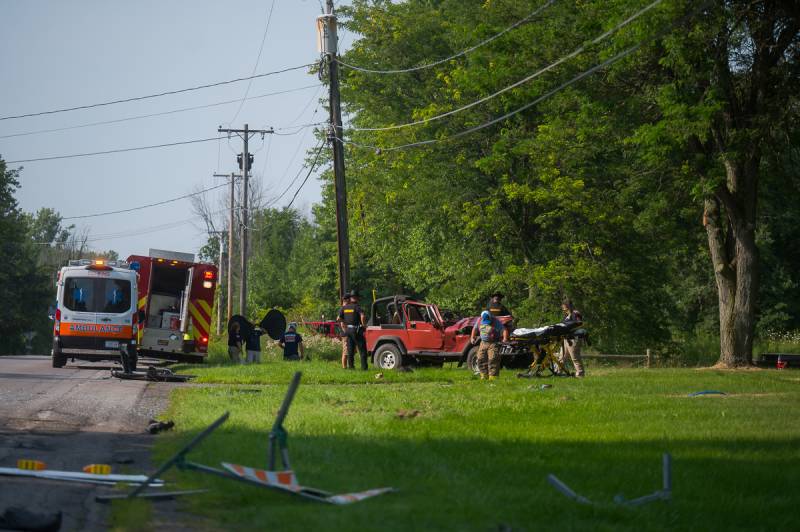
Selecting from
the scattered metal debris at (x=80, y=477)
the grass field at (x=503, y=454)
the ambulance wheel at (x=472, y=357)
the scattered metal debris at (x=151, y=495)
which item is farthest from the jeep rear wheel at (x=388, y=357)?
the scattered metal debris at (x=151, y=495)

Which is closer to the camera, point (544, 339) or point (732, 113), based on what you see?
point (544, 339)

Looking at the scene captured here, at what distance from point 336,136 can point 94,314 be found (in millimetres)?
8954

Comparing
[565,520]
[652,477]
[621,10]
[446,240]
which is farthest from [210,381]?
[446,240]

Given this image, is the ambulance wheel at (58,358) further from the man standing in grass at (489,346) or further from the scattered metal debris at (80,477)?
the scattered metal debris at (80,477)

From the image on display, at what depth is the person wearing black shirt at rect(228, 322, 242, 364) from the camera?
1276 inches

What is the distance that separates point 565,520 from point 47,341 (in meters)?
94.5

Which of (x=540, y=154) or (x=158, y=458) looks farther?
(x=540, y=154)

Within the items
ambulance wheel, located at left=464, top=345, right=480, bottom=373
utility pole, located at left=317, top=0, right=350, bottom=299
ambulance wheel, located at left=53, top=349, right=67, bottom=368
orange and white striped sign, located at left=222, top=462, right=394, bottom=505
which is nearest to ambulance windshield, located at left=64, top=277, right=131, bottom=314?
ambulance wheel, located at left=53, top=349, right=67, bottom=368

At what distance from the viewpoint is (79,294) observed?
2636cm

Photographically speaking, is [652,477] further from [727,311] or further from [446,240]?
[446,240]

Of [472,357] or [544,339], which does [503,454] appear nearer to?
[544,339]

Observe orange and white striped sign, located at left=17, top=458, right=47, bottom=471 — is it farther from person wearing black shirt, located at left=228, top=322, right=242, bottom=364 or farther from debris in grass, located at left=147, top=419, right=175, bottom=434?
person wearing black shirt, located at left=228, top=322, right=242, bottom=364

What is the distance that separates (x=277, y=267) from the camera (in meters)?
95.2

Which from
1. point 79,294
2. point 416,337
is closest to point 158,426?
point 79,294
